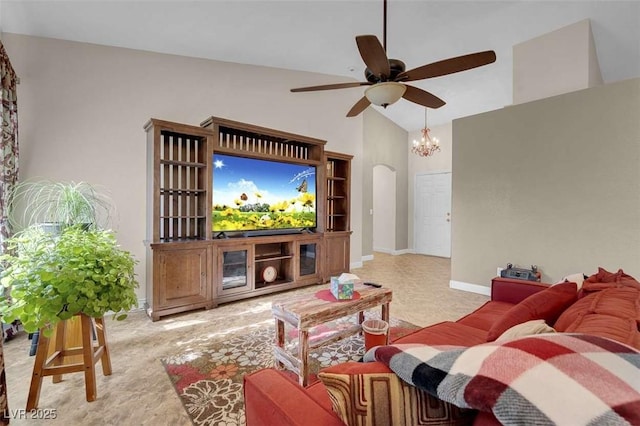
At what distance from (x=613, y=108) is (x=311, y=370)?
157 inches

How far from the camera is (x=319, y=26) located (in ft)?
11.3

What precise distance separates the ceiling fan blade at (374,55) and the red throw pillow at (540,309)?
1.67 metres

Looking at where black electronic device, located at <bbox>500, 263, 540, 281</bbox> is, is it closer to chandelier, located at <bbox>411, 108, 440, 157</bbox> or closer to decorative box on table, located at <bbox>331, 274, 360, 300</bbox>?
decorative box on table, located at <bbox>331, 274, 360, 300</bbox>

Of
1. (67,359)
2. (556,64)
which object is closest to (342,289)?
(67,359)

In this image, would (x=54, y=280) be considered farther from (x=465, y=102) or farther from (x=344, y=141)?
(x=465, y=102)

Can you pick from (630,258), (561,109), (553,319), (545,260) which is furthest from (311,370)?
(561,109)

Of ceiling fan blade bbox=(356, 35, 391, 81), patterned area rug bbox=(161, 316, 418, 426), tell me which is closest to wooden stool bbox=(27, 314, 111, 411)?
patterned area rug bbox=(161, 316, 418, 426)

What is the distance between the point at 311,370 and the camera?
214 cm

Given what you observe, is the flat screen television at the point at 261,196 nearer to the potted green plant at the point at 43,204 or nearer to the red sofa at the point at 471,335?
the potted green plant at the point at 43,204

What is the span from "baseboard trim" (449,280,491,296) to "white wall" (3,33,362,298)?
3.80m

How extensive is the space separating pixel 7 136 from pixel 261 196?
2442mm

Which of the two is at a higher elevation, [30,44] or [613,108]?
[30,44]

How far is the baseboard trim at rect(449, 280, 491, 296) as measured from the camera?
4.04 meters

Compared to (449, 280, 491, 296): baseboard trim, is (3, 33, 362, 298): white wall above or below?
above
